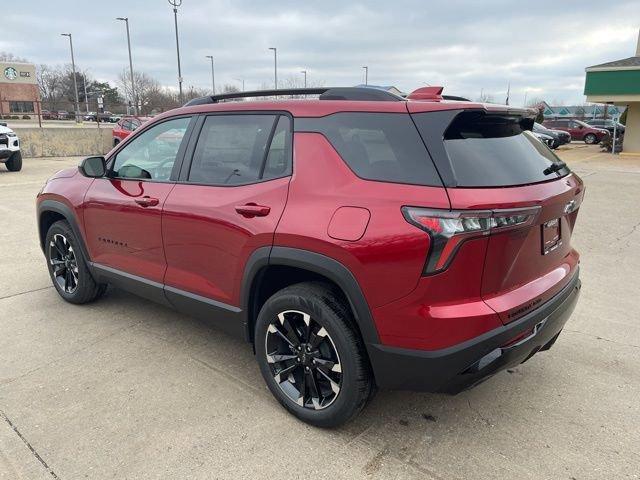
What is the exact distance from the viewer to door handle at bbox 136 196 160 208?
133 inches

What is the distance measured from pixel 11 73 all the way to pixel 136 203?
7463 cm

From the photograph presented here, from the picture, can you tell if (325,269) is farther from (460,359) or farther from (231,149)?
(231,149)

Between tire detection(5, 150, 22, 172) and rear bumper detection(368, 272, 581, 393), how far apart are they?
14749mm

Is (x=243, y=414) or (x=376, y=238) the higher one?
(x=376, y=238)

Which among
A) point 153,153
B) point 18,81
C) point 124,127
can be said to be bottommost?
point 153,153

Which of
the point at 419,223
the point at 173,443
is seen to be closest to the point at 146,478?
the point at 173,443

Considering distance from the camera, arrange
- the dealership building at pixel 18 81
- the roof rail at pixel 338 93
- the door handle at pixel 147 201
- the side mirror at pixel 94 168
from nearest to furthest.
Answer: the roof rail at pixel 338 93, the door handle at pixel 147 201, the side mirror at pixel 94 168, the dealership building at pixel 18 81

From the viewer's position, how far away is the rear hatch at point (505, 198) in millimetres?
2162

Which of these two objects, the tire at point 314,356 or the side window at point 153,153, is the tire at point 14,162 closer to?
the side window at point 153,153

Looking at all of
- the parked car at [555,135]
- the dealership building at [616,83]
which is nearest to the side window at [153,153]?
the dealership building at [616,83]

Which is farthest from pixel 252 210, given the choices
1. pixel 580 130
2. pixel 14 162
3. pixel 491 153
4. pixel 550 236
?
pixel 580 130

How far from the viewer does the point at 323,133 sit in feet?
8.63

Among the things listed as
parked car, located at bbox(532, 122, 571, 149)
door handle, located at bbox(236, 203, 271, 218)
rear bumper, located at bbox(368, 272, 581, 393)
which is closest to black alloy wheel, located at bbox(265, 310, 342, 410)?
rear bumper, located at bbox(368, 272, 581, 393)

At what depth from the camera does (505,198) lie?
7.20 feet
